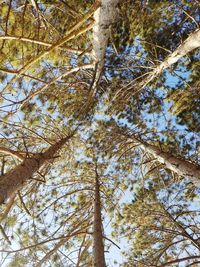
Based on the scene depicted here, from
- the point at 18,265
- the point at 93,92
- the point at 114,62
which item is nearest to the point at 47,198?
the point at 18,265

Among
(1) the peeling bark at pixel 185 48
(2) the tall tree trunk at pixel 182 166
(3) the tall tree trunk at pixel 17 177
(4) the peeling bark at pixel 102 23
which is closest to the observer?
(3) the tall tree trunk at pixel 17 177

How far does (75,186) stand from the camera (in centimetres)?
833

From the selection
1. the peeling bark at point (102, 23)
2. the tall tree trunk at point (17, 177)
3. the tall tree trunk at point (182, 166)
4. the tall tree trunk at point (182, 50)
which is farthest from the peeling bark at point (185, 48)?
the tall tree trunk at point (17, 177)

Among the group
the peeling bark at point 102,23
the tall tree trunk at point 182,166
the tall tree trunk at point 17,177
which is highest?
the peeling bark at point 102,23

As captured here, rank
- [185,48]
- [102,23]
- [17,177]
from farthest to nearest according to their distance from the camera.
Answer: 1. [185,48]
2. [102,23]
3. [17,177]

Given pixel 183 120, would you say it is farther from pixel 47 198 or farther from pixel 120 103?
pixel 47 198

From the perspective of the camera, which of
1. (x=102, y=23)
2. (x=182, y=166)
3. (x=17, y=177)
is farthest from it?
(x=182, y=166)

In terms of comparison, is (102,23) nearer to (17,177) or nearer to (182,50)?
(182,50)

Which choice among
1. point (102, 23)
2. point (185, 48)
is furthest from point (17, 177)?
point (185, 48)

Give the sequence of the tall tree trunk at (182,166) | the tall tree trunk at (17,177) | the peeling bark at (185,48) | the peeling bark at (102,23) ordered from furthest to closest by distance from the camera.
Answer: the tall tree trunk at (182,166)
the peeling bark at (185,48)
the peeling bark at (102,23)
the tall tree trunk at (17,177)

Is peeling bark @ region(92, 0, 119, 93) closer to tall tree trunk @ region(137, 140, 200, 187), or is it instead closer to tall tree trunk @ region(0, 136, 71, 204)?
tall tree trunk @ region(0, 136, 71, 204)

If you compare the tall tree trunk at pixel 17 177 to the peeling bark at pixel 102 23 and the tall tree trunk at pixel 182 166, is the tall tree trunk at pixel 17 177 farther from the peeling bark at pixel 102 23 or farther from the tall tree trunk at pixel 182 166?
the tall tree trunk at pixel 182 166

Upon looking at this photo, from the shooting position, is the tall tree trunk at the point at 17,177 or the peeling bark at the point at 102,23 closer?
the tall tree trunk at the point at 17,177

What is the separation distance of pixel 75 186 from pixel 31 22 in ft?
15.7
